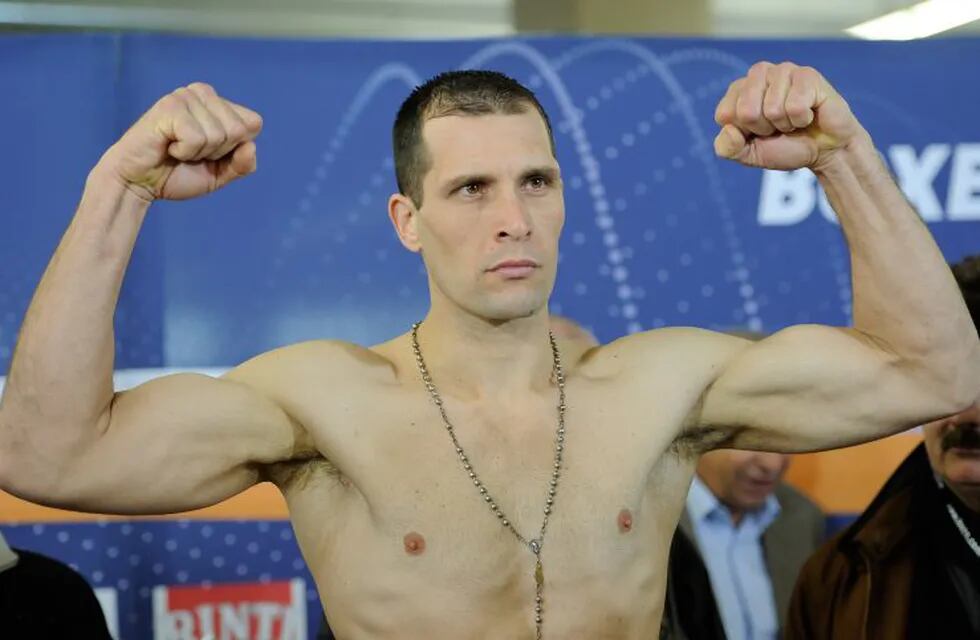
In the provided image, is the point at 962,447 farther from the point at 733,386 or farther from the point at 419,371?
the point at 419,371

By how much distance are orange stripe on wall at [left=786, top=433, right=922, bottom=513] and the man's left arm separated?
1.37 meters

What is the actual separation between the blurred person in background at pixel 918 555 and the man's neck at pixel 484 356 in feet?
3.47

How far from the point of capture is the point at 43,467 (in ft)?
5.77

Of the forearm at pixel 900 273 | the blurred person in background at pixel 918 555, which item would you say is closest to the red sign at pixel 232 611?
the blurred person in background at pixel 918 555

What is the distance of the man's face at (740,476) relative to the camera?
325cm

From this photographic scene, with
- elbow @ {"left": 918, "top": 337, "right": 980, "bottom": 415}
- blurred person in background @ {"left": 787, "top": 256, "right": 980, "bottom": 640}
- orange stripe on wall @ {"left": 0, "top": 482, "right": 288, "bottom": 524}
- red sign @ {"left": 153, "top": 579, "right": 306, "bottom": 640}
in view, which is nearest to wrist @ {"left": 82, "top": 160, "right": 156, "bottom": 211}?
elbow @ {"left": 918, "top": 337, "right": 980, "bottom": 415}

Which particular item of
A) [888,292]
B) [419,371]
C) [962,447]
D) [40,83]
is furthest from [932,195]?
[40,83]

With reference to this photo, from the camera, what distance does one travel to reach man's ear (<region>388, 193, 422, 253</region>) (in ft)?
6.85

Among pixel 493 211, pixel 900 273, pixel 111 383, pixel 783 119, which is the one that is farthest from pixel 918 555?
pixel 111 383

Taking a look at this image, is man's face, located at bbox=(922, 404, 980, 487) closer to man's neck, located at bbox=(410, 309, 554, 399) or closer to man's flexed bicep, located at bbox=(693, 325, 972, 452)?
man's flexed bicep, located at bbox=(693, 325, 972, 452)

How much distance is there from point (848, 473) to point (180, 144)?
2147 mm

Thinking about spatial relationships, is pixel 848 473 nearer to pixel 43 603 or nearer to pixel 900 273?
pixel 900 273

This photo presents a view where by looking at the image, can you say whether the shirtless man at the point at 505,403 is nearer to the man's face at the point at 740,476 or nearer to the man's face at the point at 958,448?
the man's face at the point at 958,448

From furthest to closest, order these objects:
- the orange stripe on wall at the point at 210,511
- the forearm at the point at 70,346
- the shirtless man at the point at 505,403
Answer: the orange stripe on wall at the point at 210,511 < the shirtless man at the point at 505,403 < the forearm at the point at 70,346
